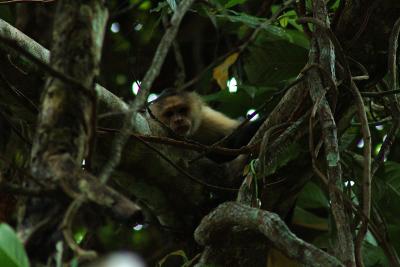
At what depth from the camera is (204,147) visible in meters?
2.45

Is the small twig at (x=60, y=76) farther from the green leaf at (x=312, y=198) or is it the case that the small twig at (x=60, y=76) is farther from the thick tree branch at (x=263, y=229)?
the green leaf at (x=312, y=198)

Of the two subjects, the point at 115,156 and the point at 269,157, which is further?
the point at 269,157

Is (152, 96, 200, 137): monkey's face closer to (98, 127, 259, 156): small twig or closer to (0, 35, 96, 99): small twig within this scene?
(98, 127, 259, 156): small twig

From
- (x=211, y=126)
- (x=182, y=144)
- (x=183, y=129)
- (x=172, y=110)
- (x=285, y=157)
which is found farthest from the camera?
(x=211, y=126)

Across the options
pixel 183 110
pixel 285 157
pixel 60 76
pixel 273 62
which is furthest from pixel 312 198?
pixel 60 76

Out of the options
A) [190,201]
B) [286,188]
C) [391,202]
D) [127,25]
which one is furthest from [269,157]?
[127,25]

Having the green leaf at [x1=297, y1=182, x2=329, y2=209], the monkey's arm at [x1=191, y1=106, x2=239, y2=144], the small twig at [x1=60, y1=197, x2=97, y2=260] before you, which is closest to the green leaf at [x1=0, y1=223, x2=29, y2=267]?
the small twig at [x1=60, y1=197, x2=97, y2=260]

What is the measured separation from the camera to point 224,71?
3998 millimetres

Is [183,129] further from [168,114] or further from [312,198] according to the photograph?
[312,198]

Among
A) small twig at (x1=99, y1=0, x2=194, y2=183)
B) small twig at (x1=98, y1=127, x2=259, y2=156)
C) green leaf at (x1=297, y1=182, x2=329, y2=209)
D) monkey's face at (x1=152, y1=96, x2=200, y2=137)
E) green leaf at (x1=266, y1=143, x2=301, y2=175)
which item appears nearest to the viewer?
small twig at (x1=99, y1=0, x2=194, y2=183)

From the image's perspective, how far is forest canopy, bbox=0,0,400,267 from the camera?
3.54ft

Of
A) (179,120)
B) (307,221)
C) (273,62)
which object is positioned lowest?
(307,221)

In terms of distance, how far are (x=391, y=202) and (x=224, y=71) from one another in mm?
1314

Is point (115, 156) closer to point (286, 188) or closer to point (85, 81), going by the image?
point (85, 81)
